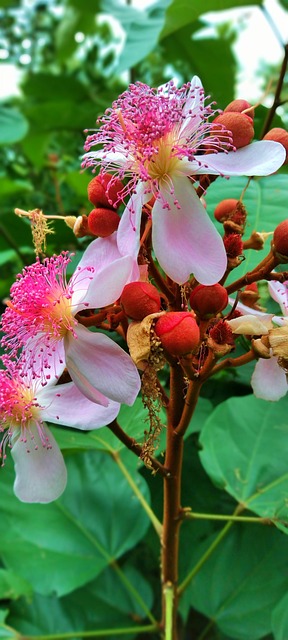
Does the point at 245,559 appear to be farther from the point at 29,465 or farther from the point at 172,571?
the point at 29,465

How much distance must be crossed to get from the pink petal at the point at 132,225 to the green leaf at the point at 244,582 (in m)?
0.49

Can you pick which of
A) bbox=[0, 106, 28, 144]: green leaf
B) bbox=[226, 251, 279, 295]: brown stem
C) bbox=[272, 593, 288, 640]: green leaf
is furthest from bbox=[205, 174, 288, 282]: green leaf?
bbox=[0, 106, 28, 144]: green leaf

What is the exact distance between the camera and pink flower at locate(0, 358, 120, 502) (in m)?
0.57

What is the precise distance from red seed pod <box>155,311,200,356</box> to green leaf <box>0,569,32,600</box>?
0.53 m

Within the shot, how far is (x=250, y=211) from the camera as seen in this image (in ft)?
2.23

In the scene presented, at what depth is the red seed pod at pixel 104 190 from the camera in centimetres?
52

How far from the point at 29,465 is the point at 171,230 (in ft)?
0.90

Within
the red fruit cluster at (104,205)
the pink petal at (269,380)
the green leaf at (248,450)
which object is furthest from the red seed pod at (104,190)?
the green leaf at (248,450)

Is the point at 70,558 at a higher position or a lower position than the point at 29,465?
lower

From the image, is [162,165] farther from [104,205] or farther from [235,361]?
[235,361]

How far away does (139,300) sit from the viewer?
0.46 metres

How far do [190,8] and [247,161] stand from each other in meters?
0.60

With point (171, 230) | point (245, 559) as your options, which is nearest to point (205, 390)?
point (245, 559)

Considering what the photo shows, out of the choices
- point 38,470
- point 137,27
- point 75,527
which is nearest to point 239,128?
point 38,470
